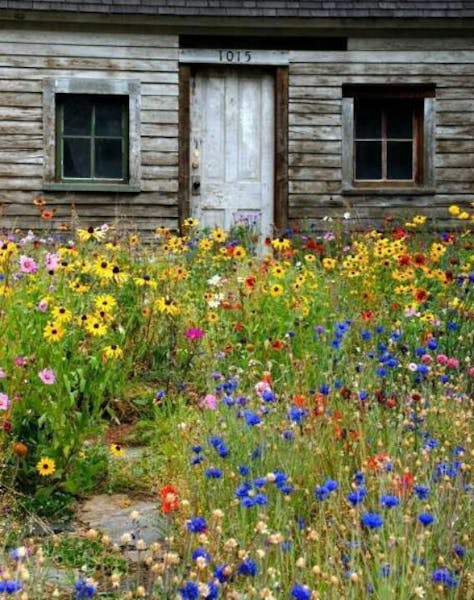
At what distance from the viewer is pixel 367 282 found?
6195 mm

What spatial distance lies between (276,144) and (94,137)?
2.01 metres

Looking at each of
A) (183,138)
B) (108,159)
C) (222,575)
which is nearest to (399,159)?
(183,138)

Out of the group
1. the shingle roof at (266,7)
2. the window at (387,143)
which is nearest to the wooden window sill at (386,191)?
the window at (387,143)

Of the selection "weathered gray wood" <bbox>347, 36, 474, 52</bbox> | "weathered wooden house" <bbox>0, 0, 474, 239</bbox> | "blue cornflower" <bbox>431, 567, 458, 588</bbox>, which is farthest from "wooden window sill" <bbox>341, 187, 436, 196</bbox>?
"blue cornflower" <bbox>431, 567, 458, 588</bbox>

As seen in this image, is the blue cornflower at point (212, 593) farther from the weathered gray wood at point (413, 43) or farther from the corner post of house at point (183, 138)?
the weathered gray wood at point (413, 43)

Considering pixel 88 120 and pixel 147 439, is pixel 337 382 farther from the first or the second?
pixel 88 120

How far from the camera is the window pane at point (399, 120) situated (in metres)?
11.7

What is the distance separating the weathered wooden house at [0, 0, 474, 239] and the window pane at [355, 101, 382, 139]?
0.65ft

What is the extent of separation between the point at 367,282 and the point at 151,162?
5416mm

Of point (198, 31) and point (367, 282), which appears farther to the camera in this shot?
point (198, 31)

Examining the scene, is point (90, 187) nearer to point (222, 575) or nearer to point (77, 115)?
point (77, 115)

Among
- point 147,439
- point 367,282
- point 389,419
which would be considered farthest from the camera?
point 367,282

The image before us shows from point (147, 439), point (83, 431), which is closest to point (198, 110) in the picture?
point (147, 439)

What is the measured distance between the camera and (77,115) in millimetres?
11312
